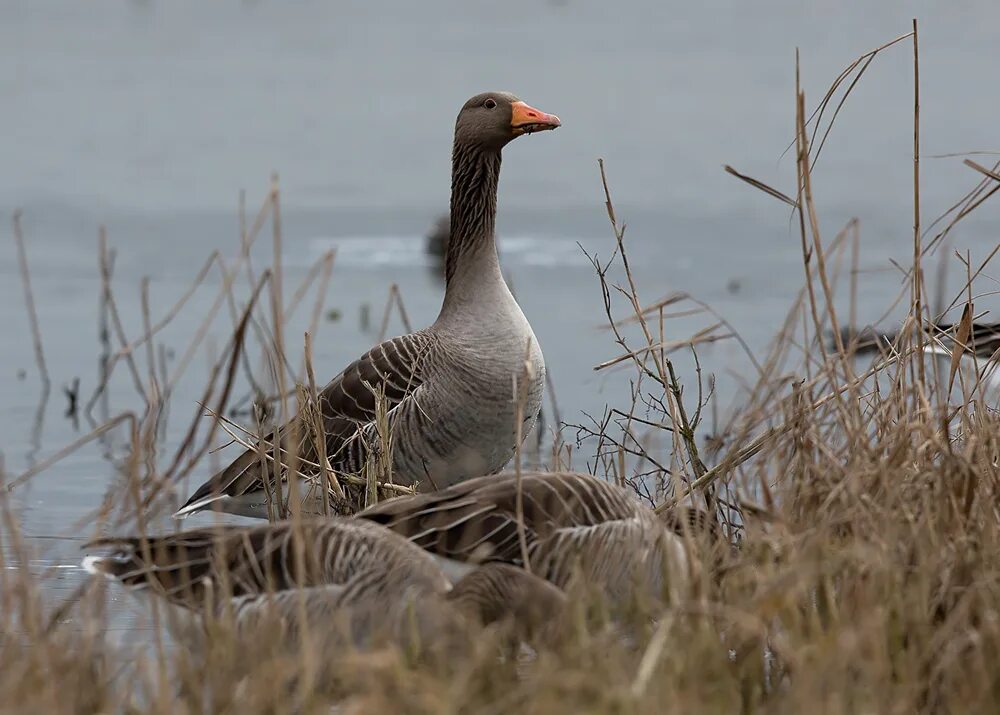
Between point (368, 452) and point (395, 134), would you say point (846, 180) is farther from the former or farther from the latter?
point (368, 452)

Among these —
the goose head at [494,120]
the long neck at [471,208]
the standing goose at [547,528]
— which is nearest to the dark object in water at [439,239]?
the long neck at [471,208]

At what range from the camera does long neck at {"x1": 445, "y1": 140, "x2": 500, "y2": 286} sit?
723 centimetres

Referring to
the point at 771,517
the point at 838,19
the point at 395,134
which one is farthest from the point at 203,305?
the point at 838,19

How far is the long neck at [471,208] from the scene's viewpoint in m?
7.23

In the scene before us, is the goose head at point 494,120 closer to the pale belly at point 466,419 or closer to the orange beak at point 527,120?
the orange beak at point 527,120

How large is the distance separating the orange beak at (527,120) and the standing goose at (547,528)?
248cm

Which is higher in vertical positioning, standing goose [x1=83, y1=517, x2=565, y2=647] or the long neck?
the long neck

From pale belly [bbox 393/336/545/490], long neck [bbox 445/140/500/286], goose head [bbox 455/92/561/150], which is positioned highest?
goose head [bbox 455/92/561/150]

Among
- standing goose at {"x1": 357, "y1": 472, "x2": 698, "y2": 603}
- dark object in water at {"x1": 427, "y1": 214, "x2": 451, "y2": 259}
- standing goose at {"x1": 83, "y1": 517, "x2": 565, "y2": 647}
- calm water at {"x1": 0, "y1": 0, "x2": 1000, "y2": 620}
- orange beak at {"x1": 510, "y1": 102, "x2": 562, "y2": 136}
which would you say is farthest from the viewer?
dark object in water at {"x1": 427, "y1": 214, "x2": 451, "y2": 259}

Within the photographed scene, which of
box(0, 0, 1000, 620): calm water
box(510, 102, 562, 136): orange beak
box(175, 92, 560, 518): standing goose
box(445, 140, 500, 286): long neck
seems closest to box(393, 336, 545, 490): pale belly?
box(175, 92, 560, 518): standing goose

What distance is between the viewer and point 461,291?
710 cm

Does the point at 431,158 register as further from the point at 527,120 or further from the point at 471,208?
the point at 527,120

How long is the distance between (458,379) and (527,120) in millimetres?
1150

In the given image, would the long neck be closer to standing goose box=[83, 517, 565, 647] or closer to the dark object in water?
standing goose box=[83, 517, 565, 647]
